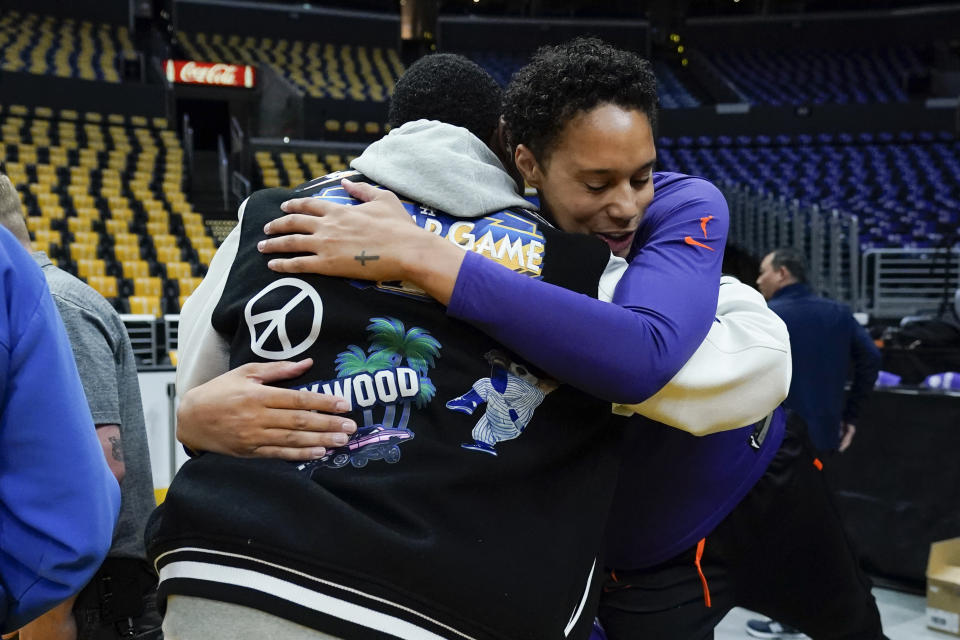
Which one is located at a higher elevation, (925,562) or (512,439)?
(512,439)

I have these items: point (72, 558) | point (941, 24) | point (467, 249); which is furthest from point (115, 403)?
point (941, 24)

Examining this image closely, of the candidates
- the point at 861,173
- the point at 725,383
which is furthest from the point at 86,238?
the point at 861,173

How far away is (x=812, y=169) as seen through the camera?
16.3m

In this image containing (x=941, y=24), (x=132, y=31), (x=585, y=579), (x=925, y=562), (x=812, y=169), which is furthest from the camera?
(x=941, y=24)

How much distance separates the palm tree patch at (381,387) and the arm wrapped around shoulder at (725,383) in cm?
29

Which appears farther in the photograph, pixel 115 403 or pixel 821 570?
pixel 115 403

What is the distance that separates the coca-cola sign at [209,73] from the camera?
1589 cm

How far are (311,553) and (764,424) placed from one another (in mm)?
989

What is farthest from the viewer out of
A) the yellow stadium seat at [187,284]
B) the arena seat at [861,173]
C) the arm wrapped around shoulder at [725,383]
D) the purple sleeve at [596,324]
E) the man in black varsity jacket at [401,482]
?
the arena seat at [861,173]

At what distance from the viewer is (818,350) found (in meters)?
3.96

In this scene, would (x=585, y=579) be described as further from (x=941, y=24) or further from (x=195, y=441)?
(x=941, y=24)

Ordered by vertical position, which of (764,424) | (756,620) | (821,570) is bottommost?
(756,620)

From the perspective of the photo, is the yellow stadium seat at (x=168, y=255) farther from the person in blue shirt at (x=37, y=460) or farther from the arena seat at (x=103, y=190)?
the person in blue shirt at (x=37, y=460)

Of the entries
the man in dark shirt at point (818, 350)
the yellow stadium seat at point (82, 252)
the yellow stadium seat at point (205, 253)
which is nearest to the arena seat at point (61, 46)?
the yellow stadium seat at point (205, 253)
